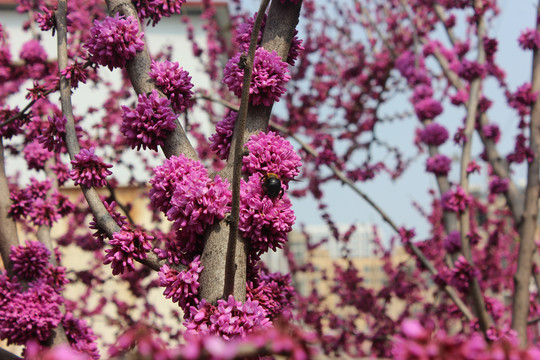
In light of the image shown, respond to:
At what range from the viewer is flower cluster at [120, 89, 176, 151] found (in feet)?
7.77

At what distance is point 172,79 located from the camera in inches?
99.0

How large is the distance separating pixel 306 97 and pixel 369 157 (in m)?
3.45

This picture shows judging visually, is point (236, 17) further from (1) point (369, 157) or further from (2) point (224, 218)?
(2) point (224, 218)

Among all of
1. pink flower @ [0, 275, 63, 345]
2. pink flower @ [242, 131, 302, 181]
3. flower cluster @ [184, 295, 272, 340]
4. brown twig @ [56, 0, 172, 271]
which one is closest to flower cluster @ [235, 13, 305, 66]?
pink flower @ [242, 131, 302, 181]

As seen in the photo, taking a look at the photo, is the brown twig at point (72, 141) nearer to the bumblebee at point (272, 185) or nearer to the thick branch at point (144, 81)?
the thick branch at point (144, 81)

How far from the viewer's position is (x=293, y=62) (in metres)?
2.77

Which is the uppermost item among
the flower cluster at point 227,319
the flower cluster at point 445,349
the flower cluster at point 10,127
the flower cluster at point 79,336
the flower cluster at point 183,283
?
the flower cluster at point 10,127

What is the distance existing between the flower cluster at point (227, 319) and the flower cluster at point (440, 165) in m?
3.71

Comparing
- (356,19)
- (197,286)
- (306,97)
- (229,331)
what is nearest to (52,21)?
(197,286)

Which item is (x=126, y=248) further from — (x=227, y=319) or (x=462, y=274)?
(x=462, y=274)

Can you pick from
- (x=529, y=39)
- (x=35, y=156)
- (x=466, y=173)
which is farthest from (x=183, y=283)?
(x=529, y=39)

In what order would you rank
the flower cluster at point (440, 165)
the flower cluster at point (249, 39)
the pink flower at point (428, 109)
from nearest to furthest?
the flower cluster at point (249, 39), the flower cluster at point (440, 165), the pink flower at point (428, 109)

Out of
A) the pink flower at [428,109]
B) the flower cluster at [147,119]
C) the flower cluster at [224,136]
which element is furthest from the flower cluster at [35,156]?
the pink flower at [428,109]

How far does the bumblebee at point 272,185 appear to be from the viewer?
7.08ft
